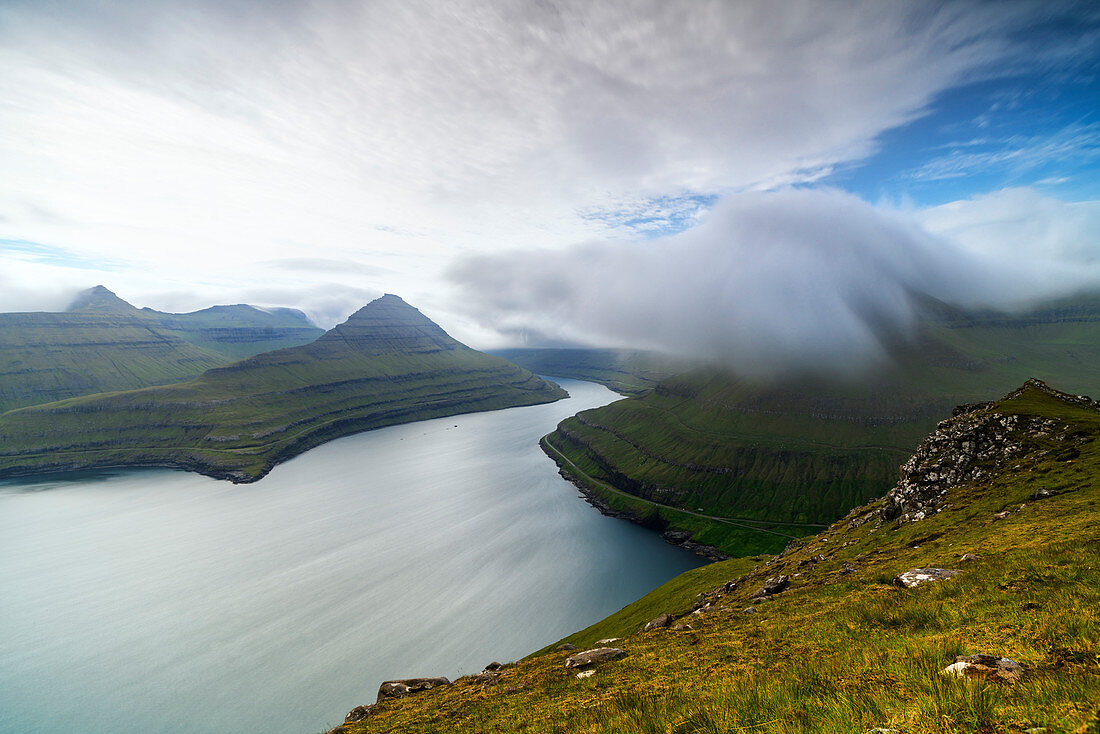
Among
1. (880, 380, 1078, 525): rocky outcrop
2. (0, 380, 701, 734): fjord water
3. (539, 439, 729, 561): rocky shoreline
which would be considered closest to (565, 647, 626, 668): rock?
(880, 380, 1078, 525): rocky outcrop

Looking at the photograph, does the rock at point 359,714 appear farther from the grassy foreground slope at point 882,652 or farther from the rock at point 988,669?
the rock at point 988,669

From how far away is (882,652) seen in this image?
34.2ft

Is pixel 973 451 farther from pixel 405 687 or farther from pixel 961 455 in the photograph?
pixel 405 687

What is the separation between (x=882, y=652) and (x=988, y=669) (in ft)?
13.8

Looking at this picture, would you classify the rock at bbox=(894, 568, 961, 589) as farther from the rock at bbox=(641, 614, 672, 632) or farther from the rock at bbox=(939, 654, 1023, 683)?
the rock at bbox=(939, 654, 1023, 683)

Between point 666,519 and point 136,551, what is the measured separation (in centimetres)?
18889

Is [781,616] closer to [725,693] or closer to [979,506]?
[725,693]

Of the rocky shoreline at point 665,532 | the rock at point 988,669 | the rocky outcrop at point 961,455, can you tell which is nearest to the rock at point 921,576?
the rock at point 988,669

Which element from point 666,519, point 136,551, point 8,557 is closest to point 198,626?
point 136,551

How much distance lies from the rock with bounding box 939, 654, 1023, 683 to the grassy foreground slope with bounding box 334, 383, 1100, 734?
23cm

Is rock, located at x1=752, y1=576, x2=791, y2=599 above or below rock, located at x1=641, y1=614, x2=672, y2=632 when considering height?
above

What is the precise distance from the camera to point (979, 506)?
133 ft

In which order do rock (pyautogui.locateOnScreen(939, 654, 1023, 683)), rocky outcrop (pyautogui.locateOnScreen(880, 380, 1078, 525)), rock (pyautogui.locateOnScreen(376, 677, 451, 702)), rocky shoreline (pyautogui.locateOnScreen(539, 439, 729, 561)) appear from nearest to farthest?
rock (pyautogui.locateOnScreen(939, 654, 1023, 683))
rock (pyautogui.locateOnScreen(376, 677, 451, 702))
rocky outcrop (pyautogui.locateOnScreen(880, 380, 1078, 525))
rocky shoreline (pyautogui.locateOnScreen(539, 439, 729, 561))

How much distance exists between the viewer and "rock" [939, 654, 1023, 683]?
21.8ft
